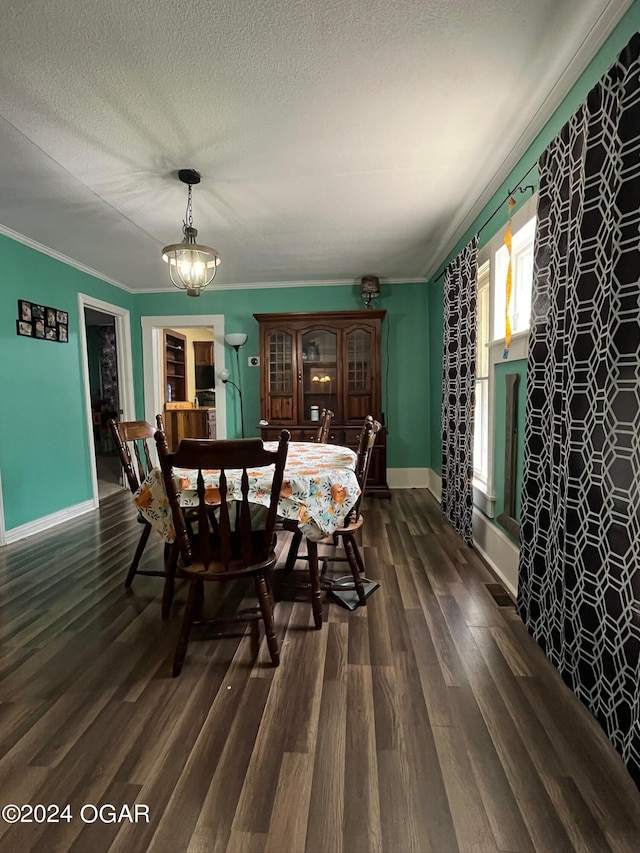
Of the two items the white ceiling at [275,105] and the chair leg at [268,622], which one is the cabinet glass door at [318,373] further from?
the chair leg at [268,622]

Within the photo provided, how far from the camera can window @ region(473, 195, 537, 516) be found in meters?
2.14

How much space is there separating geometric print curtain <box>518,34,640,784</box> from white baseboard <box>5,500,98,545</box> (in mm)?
3654

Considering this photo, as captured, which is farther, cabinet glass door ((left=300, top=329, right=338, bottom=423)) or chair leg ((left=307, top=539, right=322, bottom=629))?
cabinet glass door ((left=300, top=329, right=338, bottom=423))

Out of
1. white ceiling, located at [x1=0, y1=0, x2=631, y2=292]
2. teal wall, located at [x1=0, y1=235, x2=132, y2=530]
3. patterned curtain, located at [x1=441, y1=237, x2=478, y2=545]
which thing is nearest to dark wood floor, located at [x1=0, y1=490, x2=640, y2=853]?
patterned curtain, located at [x1=441, y1=237, x2=478, y2=545]

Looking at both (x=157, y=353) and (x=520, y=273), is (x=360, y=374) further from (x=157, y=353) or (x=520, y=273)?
(x=157, y=353)

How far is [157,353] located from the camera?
4828 millimetres

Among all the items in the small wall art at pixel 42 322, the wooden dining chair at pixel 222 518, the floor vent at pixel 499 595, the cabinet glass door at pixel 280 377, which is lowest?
the floor vent at pixel 499 595

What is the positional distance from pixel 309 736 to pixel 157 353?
4.54 m

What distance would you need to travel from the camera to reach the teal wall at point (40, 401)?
3.03 meters

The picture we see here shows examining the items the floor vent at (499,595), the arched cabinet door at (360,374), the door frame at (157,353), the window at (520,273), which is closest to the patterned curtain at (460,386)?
the window at (520,273)

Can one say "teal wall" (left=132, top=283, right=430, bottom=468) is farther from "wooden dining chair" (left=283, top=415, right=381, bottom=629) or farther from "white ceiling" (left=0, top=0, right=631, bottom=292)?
"wooden dining chair" (left=283, top=415, right=381, bottom=629)

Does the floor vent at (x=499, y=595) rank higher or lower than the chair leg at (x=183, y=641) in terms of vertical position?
lower

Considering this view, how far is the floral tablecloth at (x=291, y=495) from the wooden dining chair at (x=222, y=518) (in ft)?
0.26

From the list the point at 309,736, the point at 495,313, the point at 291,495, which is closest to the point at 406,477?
Answer: the point at 495,313
